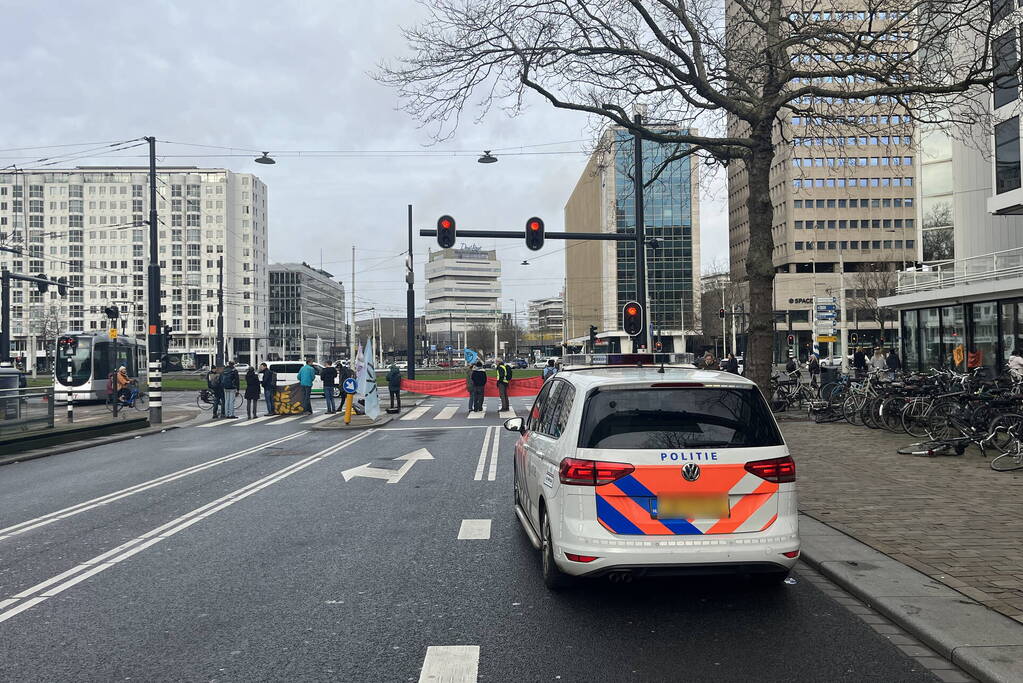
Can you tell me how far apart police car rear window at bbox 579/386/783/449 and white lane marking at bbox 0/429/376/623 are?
400 cm

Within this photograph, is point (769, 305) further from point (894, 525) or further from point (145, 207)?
point (145, 207)

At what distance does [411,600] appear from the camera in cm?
565

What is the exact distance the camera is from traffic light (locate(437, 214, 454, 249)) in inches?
778

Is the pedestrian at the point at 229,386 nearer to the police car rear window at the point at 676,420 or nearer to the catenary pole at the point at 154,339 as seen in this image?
the catenary pole at the point at 154,339

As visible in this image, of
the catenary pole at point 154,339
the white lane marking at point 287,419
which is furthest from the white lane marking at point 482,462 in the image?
the catenary pole at point 154,339

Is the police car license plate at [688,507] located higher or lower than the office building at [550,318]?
lower

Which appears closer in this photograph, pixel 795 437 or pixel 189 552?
pixel 189 552

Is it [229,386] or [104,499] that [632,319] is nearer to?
[104,499]

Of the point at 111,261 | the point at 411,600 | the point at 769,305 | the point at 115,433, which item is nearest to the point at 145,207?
the point at 111,261

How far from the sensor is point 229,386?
26.2 metres

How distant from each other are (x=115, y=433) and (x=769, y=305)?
1571 centimetres

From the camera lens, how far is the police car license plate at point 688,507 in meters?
5.25

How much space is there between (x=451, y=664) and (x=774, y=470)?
8.00 ft

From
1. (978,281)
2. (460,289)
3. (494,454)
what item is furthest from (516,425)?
(460,289)
